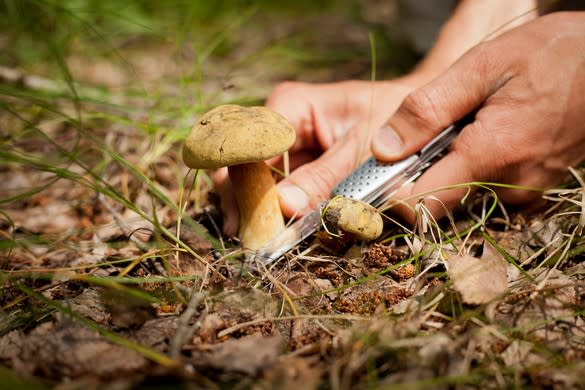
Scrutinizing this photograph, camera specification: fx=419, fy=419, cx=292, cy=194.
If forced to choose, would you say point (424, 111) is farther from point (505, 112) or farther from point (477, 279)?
point (477, 279)

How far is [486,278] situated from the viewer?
143cm

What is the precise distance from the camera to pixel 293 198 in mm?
1966

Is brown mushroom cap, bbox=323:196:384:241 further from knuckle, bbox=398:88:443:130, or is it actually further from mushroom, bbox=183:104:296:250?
knuckle, bbox=398:88:443:130

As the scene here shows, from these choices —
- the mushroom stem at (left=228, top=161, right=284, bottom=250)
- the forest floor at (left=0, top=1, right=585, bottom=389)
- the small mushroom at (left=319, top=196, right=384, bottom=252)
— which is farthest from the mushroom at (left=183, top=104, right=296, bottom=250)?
the small mushroom at (left=319, top=196, right=384, bottom=252)

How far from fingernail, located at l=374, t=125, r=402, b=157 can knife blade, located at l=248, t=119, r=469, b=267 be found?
0.06 m

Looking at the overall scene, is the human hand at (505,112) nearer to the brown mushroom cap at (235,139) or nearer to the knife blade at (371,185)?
the knife blade at (371,185)

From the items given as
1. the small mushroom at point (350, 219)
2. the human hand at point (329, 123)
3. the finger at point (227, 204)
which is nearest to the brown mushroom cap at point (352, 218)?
the small mushroom at point (350, 219)

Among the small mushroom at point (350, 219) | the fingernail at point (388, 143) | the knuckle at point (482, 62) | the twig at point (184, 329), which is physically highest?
the knuckle at point (482, 62)

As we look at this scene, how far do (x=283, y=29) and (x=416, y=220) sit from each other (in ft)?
14.3

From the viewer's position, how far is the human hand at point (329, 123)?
6.97ft

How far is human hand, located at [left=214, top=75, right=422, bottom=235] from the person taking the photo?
2.12 metres

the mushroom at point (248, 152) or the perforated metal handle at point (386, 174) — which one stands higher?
the mushroom at point (248, 152)

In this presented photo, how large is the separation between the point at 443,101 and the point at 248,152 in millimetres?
940

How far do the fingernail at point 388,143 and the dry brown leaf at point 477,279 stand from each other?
55 cm
